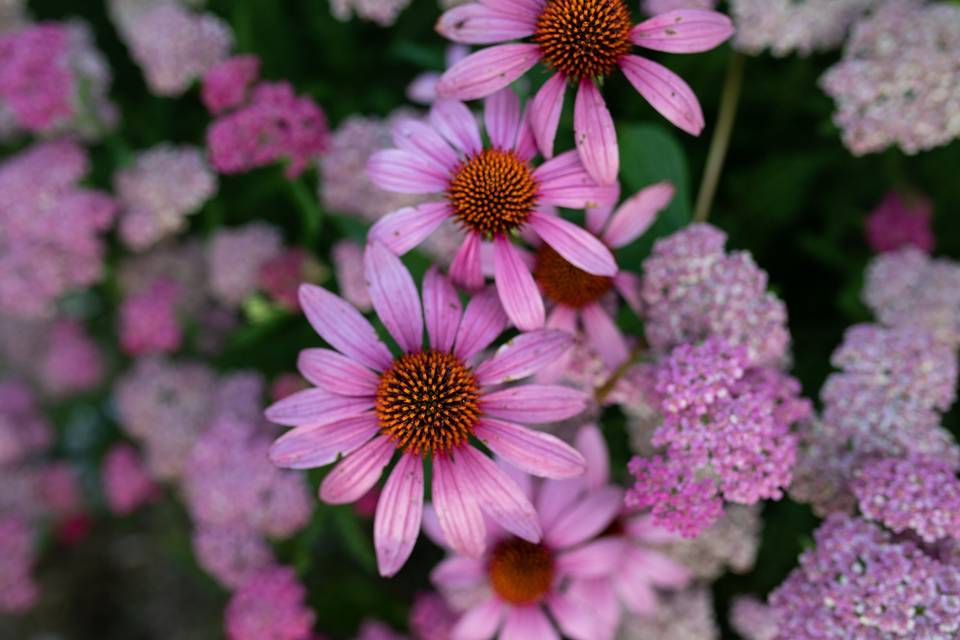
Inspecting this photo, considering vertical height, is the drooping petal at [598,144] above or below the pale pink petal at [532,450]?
above

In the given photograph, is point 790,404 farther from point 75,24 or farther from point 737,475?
point 75,24

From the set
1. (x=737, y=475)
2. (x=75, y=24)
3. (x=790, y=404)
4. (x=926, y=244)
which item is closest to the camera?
(x=737, y=475)

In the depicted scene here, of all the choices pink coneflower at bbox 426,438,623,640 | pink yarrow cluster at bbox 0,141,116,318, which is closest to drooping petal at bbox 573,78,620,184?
pink coneflower at bbox 426,438,623,640

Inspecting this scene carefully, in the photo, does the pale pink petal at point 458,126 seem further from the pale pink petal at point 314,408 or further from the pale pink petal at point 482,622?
the pale pink petal at point 482,622

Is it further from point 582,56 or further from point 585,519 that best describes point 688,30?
point 585,519

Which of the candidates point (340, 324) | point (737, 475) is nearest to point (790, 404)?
point (737, 475)

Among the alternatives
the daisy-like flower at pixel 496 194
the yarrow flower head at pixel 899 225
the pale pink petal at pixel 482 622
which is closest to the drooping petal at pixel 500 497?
the daisy-like flower at pixel 496 194
